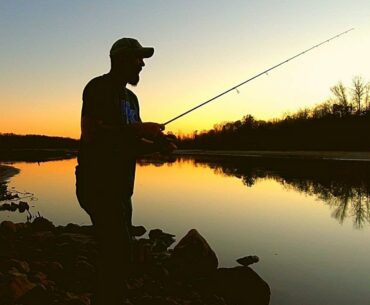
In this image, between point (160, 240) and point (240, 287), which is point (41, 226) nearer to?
point (160, 240)

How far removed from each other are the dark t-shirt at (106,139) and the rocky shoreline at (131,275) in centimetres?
201

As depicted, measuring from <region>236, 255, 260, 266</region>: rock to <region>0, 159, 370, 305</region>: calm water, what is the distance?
19 centimetres

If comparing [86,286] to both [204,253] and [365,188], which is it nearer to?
[204,253]

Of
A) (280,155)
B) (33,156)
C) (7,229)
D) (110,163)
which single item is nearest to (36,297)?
(110,163)

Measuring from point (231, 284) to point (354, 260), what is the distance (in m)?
3.51

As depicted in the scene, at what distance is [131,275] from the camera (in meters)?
6.25

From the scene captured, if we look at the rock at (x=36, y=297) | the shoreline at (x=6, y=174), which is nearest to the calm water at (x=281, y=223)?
the rock at (x=36, y=297)

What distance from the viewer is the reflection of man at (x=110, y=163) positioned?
9.68ft

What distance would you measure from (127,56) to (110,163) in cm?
76

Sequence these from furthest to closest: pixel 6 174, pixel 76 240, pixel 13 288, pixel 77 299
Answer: pixel 6 174, pixel 76 240, pixel 77 299, pixel 13 288

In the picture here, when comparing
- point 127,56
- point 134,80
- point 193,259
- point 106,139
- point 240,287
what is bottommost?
point 240,287

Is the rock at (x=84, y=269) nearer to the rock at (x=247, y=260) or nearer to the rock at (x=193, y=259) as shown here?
the rock at (x=193, y=259)

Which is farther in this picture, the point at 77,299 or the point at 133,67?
the point at 77,299

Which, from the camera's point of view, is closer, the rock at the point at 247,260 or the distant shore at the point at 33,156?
the rock at the point at 247,260
